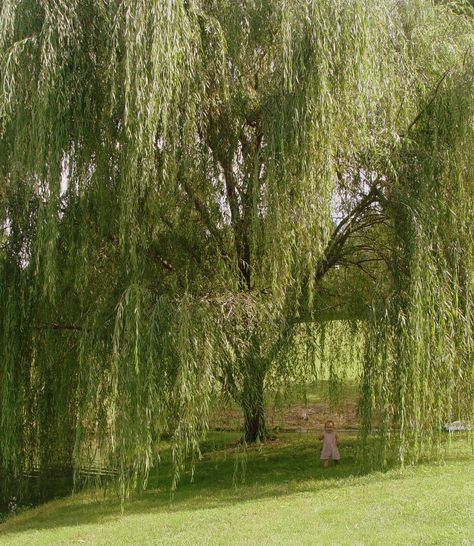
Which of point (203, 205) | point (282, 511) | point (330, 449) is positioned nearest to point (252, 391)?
point (282, 511)

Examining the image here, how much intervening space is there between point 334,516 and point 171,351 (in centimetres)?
217

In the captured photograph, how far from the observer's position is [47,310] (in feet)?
24.6

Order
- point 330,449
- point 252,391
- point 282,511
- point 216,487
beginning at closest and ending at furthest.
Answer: point 282,511, point 252,391, point 216,487, point 330,449

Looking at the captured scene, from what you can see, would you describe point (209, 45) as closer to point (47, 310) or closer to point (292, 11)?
point (292, 11)

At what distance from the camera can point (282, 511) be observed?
6305mm

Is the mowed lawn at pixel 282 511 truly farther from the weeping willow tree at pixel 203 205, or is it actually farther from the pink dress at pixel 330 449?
the weeping willow tree at pixel 203 205

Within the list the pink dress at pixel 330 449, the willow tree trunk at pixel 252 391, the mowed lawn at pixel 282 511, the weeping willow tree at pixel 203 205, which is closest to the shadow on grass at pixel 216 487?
the mowed lawn at pixel 282 511

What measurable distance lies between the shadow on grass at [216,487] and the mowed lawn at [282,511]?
15 millimetres

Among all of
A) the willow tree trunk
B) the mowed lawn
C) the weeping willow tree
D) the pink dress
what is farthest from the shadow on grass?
the weeping willow tree

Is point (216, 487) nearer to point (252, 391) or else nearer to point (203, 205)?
point (252, 391)

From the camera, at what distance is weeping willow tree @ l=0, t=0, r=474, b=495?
646cm

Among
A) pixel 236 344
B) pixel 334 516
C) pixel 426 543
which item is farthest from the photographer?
pixel 236 344

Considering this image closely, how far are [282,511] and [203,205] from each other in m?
3.40

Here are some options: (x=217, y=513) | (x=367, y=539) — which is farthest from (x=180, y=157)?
(x=367, y=539)
